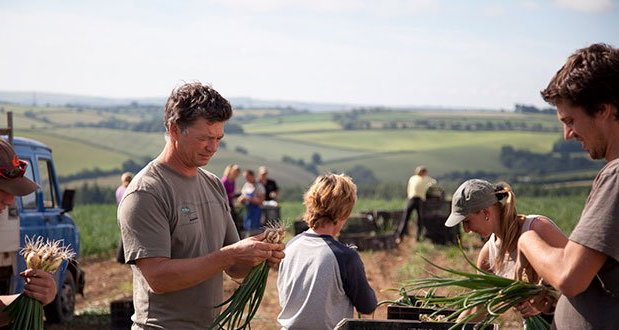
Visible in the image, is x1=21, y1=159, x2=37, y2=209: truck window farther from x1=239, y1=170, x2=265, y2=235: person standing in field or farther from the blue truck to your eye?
x1=239, y1=170, x2=265, y2=235: person standing in field

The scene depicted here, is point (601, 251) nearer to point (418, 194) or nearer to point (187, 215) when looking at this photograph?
point (187, 215)

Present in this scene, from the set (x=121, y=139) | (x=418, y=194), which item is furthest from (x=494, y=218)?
(x=121, y=139)

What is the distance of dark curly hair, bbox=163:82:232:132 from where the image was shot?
4.68 meters

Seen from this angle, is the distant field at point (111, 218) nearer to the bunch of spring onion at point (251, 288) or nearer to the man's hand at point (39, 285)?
the bunch of spring onion at point (251, 288)

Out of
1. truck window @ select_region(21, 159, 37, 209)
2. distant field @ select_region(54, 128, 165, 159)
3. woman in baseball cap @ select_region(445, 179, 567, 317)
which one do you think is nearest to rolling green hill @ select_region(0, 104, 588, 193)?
distant field @ select_region(54, 128, 165, 159)

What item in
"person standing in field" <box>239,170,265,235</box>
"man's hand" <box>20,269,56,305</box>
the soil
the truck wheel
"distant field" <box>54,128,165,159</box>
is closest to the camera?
"man's hand" <box>20,269,56,305</box>

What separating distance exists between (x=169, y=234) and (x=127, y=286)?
37.7 ft

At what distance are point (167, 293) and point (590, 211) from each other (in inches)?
73.5

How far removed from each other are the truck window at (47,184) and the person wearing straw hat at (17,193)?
7187 millimetres

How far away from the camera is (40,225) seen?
11.1 m

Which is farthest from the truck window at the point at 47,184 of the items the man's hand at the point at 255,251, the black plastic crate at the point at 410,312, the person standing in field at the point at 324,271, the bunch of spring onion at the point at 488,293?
the bunch of spring onion at the point at 488,293

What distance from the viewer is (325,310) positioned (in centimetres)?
550

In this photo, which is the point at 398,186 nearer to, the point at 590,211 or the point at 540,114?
the point at 540,114

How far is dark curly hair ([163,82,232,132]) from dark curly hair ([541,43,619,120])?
157 cm
